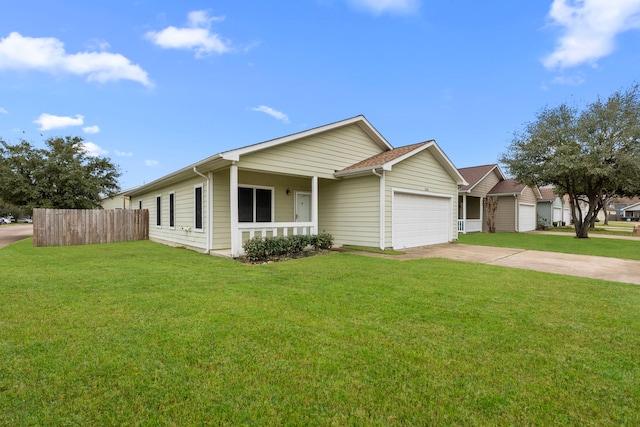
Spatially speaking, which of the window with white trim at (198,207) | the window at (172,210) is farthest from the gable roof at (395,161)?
the window at (172,210)

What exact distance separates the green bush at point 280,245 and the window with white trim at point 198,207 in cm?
308

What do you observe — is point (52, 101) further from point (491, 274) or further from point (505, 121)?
point (505, 121)

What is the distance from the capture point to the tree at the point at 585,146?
1520 centimetres

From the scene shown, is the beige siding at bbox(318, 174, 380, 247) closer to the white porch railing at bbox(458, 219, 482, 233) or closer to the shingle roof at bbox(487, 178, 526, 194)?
the white porch railing at bbox(458, 219, 482, 233)

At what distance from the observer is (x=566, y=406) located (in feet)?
7.07

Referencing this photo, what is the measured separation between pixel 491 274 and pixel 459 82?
12096 mm

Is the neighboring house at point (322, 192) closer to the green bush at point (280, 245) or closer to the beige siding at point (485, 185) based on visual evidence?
the green bush at point (280, 245)

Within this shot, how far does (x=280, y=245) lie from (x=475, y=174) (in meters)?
18.7

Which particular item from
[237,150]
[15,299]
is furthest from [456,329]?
[237,150]

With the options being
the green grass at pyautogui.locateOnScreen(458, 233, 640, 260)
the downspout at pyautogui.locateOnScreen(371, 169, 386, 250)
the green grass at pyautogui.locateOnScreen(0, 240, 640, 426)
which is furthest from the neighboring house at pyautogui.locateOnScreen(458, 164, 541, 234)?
the green grass at pyautogui.locateOnScreen(0, 240, 640, 426)

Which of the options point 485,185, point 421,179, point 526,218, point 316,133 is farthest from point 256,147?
point 526,218

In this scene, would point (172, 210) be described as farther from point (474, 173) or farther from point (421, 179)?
point (474, 173)

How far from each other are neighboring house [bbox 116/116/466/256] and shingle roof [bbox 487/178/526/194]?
11.6 metres

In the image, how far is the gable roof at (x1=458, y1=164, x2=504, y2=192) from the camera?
68.8ft
